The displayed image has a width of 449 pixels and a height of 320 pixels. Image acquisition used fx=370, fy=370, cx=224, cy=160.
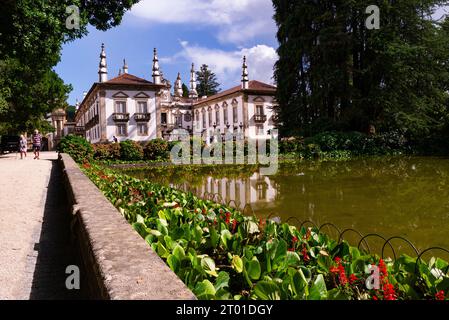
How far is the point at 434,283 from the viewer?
98.7 inches

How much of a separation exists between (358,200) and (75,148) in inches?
673

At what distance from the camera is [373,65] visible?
2670cm

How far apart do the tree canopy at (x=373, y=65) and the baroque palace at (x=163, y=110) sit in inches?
283

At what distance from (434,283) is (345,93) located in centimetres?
2697

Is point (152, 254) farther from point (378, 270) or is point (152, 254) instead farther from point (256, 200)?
point (256, 200)

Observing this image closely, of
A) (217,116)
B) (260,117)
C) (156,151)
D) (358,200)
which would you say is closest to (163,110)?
(217,116)

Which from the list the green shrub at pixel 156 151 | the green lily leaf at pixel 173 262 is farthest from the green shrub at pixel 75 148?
the green lily leaf at pixel 173 262

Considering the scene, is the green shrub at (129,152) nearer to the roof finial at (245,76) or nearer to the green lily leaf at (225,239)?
the green lily leaf at (225,239)

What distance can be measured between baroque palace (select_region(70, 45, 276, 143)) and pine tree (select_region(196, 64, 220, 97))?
63.5ft

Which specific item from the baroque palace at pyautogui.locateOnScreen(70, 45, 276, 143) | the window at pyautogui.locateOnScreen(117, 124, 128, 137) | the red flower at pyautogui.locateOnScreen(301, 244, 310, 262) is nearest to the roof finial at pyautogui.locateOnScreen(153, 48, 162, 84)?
the baroque palace at pyautogui.locateOnScreen(70, 45, 276, 143)

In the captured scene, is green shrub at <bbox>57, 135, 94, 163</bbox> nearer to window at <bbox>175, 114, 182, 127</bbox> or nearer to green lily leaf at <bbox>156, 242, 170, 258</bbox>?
green lily leaf at <bbox>156, 242, 170, 258</bbox>

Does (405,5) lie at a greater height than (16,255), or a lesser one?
greater
